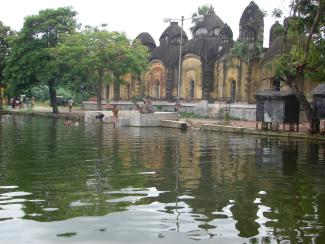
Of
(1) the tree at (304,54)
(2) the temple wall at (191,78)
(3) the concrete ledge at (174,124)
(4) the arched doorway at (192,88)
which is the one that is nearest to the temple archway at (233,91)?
(2) the temple wall at (191,78)

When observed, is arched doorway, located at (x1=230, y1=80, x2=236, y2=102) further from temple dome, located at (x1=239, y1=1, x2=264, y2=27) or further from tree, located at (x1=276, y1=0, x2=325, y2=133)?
tree, located at (x1=276, y1=0, x2=325, y2=133)

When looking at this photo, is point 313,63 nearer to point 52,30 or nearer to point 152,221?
point 152,221

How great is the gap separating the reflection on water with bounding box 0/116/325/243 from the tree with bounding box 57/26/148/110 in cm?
2739

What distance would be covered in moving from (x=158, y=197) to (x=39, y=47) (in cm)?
4116

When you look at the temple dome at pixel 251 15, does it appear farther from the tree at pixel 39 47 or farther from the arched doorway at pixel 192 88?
the tree at pixel 39 47

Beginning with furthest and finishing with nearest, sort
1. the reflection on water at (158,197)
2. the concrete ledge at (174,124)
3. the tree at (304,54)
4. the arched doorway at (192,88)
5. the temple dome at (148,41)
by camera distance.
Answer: the temple dome at (148,41) → the arched doorway at (192,88) → the concrete ledge at (174,124) → the tree at (304,54) → the reflection on water at (158,197)

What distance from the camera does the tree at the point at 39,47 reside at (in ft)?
150

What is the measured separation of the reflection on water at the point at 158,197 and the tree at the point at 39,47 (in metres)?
32.1

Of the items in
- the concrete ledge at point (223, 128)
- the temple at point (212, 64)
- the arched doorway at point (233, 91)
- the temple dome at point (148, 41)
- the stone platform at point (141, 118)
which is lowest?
the concrete ledge at point (223, 128)

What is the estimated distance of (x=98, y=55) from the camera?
137 feet

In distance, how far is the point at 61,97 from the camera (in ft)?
246

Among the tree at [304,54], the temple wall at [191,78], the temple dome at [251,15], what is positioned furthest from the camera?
the temple wall at [191,78]

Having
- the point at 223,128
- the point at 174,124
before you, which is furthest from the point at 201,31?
the point at 223,128

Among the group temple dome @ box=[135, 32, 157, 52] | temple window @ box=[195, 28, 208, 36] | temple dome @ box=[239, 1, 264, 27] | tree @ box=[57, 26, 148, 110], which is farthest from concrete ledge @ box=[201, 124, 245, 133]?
temple dome @ box=[135, 32, 157, 52]
